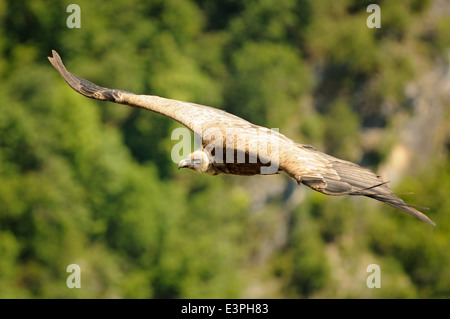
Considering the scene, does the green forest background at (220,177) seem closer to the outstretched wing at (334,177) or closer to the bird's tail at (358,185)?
the outstretched wing at (334,177)

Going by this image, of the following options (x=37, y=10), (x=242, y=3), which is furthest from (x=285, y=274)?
(x=37, y=10)

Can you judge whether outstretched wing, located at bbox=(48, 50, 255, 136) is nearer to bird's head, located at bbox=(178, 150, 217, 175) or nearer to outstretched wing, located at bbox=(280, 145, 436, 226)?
bird's head, located at bbox=(178, 150, 217, 175)

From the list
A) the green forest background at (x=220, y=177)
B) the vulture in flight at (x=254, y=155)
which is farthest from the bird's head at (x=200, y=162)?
the green forest background at (x=220, y=177)

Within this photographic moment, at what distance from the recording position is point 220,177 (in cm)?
5544

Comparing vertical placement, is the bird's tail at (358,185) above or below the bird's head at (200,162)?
below

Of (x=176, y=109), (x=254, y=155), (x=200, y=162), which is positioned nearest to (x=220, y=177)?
(x=176, y=109)

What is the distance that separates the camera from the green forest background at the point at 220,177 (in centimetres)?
4831

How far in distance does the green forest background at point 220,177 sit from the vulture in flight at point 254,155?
29736mm

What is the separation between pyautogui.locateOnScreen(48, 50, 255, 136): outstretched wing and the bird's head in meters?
0.37

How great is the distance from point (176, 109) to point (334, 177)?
160 inches

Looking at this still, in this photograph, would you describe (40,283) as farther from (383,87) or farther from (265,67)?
(383,87)

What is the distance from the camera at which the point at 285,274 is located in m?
56.2

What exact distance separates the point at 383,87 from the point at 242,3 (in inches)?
441

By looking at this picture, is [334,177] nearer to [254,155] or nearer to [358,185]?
[358,185]
